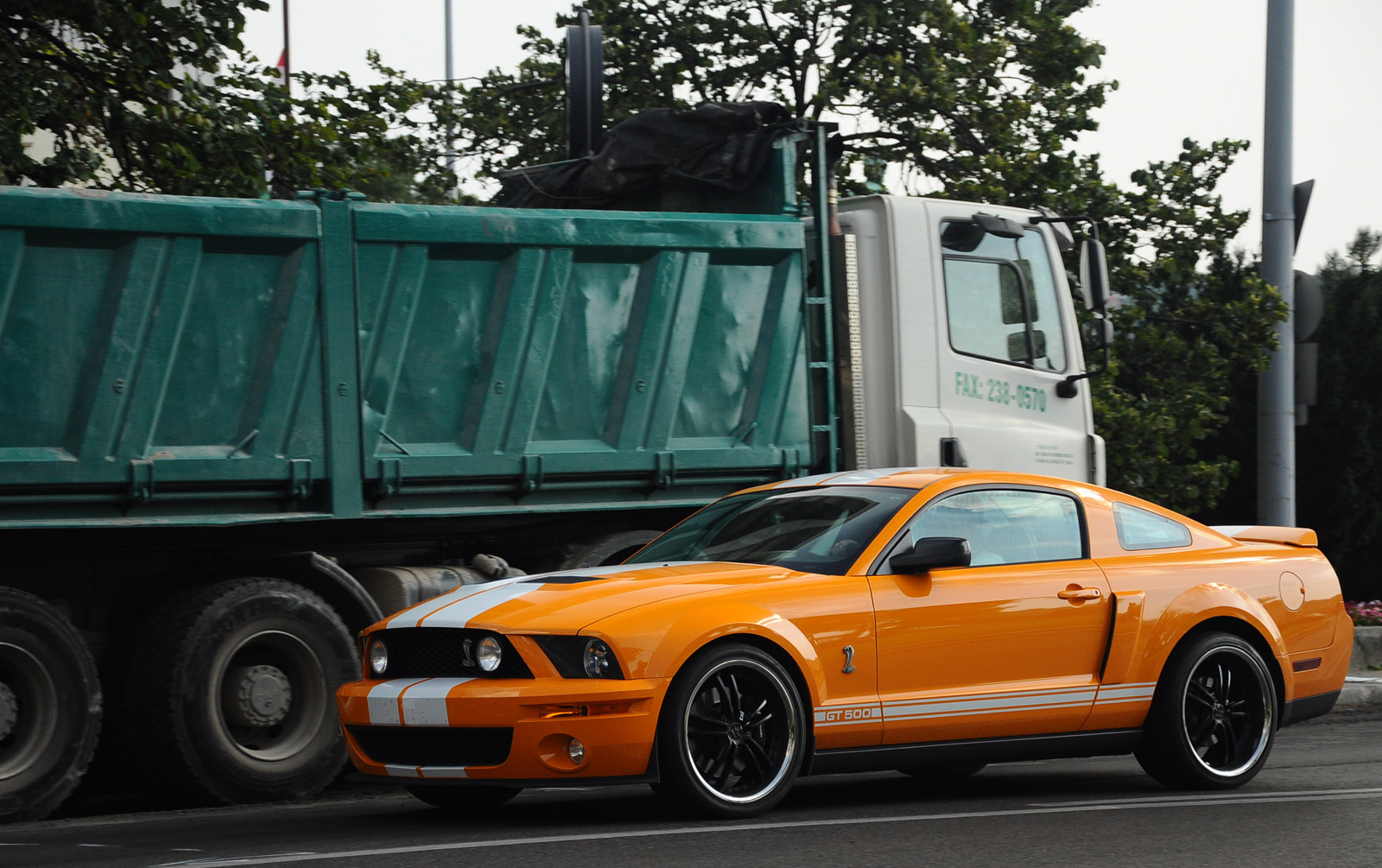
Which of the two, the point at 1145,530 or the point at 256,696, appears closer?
the point at 1145,530

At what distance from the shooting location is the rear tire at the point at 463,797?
6.95 meters

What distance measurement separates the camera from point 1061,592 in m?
7.52

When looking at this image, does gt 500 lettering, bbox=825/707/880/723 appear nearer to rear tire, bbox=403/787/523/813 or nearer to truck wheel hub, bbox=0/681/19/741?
rear tire, bbox=403/787/523/813

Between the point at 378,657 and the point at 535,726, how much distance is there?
98cm

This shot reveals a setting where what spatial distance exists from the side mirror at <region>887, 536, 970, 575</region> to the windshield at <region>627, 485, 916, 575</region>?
0.19 meters

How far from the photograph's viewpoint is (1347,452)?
809 inches

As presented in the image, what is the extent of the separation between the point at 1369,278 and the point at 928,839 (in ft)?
58.5

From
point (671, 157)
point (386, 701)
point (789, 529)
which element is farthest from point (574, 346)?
point (386, 701)

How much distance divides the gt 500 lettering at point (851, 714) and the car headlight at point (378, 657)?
175 centimetres

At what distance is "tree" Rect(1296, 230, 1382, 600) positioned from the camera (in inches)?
810

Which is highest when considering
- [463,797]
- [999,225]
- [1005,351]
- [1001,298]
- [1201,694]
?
[999,225]

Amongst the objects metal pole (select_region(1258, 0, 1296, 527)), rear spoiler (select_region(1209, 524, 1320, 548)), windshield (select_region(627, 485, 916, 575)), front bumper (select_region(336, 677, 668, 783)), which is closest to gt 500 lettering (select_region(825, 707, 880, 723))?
windshield (select_region(627, 485, 916, 575))

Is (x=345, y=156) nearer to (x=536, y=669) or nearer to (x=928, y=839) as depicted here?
(x=536, y=669)

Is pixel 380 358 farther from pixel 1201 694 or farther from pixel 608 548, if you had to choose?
pixel 1201 694
